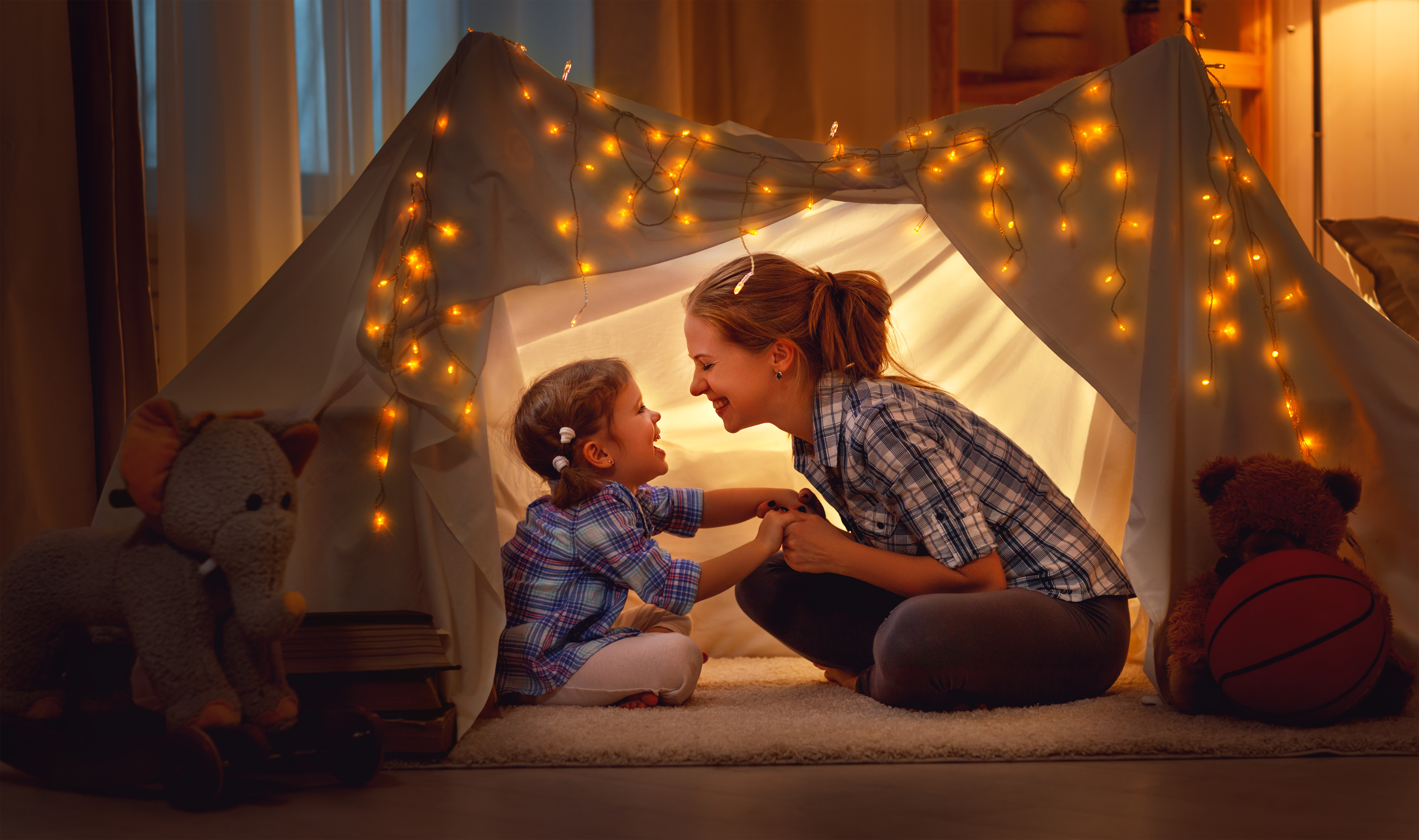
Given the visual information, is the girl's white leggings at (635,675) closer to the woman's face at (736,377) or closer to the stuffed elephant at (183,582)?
the woman's face at (736,377)

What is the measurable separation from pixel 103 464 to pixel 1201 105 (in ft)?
6.45

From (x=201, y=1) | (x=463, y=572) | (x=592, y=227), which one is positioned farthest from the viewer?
(x=201, y=1)

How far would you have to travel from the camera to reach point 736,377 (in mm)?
1681

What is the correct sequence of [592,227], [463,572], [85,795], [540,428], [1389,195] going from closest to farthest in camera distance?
[85,795] < [463,572] < [592,227] < [540,428] < [1389,195]

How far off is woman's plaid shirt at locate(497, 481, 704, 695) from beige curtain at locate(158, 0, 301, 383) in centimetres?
103

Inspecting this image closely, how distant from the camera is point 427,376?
4.76 ft

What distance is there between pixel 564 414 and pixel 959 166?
2.31 feet

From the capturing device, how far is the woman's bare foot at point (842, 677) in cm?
168

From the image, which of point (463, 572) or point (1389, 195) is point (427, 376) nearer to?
point (463, 572)

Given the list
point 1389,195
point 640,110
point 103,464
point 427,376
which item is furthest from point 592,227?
point 1389,195

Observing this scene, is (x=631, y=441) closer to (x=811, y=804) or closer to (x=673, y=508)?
(x=673, y=508)

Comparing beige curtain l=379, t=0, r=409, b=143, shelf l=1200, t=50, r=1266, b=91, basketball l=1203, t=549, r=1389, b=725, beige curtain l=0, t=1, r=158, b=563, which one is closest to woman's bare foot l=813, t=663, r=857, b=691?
basketball l=1203, t=549, r=1389, b=725

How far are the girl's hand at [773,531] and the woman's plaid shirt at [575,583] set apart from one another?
4.0 inches

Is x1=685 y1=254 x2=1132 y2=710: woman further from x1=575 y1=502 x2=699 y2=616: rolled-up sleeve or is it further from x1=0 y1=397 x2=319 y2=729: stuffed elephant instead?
x1=0 y1=397 x2=319 y2=729: stuffed elephant
